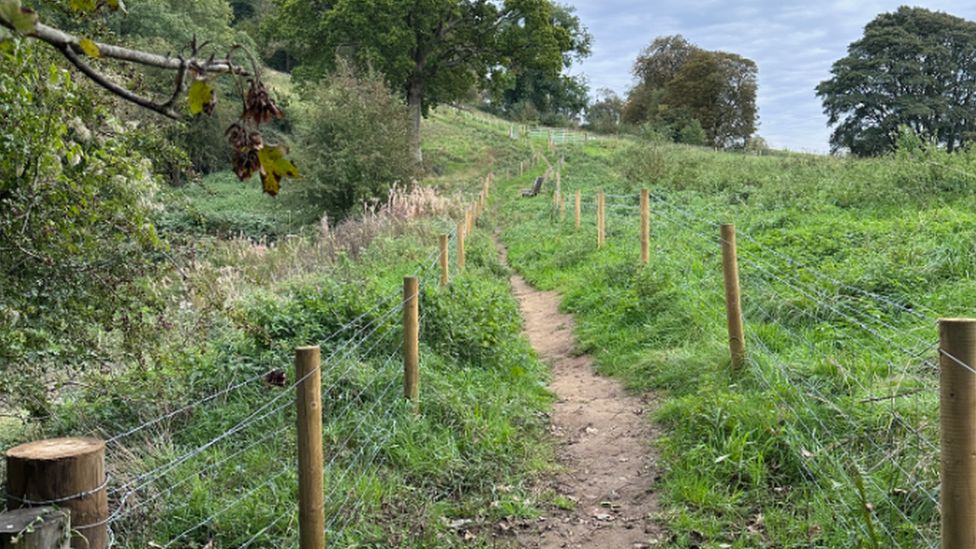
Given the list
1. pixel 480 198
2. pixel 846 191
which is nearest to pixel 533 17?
pixel 480 198

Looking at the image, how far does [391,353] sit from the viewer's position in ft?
21.5

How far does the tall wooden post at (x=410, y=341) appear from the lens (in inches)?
220

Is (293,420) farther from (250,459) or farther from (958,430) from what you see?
(958,430)

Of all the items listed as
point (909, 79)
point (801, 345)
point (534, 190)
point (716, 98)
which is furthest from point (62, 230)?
point (716, 98)

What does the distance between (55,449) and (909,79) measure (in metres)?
53.4

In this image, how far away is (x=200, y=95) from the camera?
4.66 ft

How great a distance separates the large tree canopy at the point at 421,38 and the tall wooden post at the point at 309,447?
31.2 metres

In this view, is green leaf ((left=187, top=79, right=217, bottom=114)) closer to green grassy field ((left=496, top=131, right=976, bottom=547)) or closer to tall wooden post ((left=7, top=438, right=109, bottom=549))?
tall wooden post ((left=7, top=438, right=109, bottom=549))

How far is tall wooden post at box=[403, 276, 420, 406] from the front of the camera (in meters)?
5.59

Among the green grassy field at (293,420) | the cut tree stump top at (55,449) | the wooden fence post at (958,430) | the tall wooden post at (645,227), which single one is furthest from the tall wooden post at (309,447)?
the tall wooden post at (645,227)

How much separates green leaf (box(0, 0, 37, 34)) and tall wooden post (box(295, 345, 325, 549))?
229 centimetres

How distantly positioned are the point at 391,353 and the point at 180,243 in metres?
2.15

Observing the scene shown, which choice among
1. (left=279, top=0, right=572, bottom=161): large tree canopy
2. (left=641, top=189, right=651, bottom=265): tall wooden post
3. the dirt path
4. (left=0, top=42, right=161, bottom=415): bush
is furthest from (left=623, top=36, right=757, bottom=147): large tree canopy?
(left=0, top=42, right=161, bottom=415): bush

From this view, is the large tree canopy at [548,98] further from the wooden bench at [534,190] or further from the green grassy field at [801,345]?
the green grassy field at [801,345]
